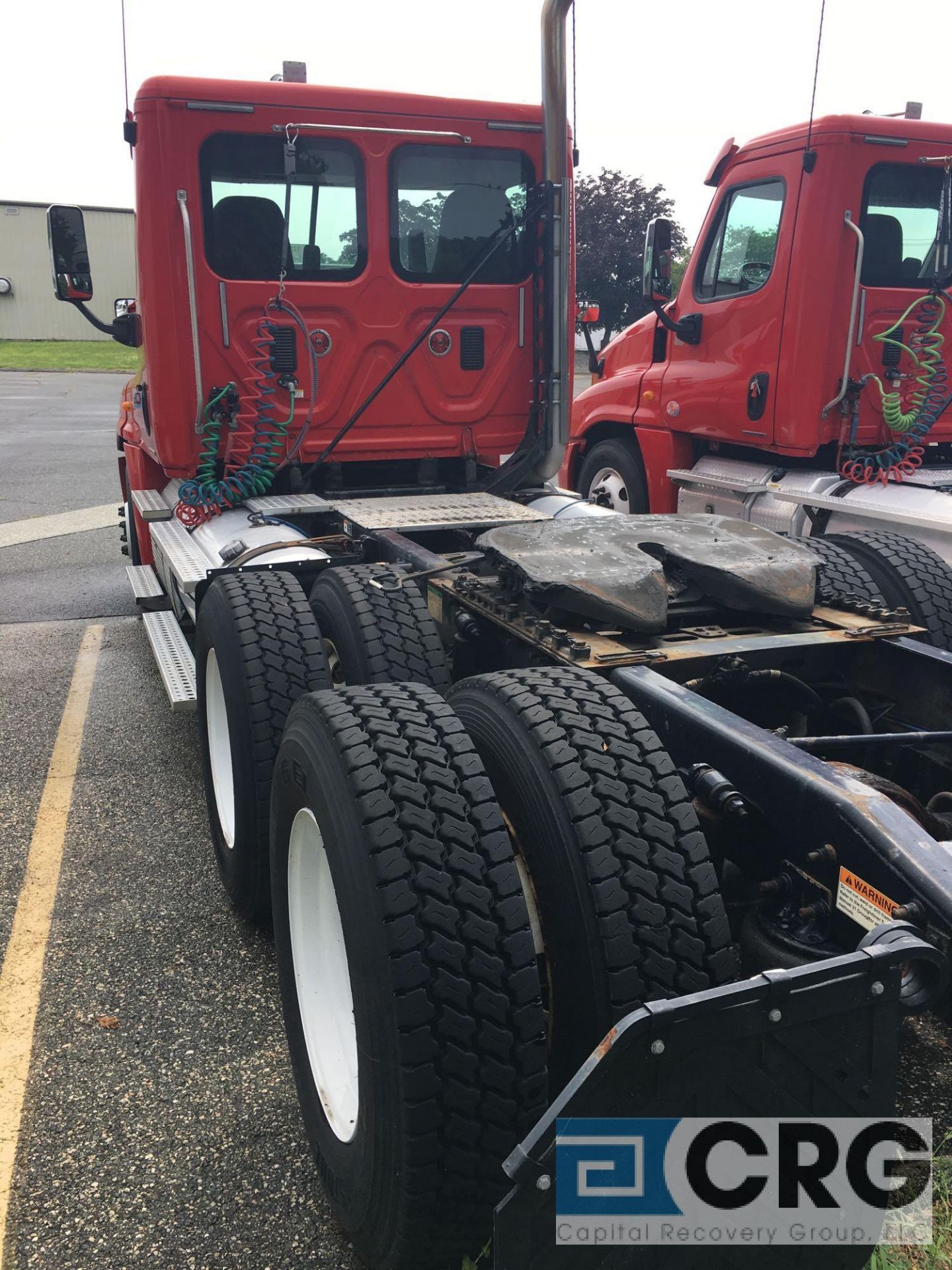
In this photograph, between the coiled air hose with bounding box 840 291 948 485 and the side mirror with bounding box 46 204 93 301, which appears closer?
the side mirror with bounding box 46 204 93 301

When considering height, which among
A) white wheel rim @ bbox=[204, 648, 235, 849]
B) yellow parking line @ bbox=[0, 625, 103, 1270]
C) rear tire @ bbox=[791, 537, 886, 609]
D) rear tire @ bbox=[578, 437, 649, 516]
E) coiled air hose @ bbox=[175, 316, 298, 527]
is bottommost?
yellow parking line @ bbox=[0, 625, 103, 1270]

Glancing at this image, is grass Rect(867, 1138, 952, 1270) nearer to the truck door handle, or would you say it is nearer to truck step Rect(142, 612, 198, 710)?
truck step Rect(142, 612, 198, 710)

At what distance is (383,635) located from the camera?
3494 mm

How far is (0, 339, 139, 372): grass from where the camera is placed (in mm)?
35031

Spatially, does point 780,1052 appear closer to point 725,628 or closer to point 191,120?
point 725,628

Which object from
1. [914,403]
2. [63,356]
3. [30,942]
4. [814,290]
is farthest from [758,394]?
[63,356]

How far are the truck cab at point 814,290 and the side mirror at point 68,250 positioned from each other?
3802 millimetres

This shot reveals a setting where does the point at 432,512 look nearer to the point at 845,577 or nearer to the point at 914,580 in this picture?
the point at 845,577

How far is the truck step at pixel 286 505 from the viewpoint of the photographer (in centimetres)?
509

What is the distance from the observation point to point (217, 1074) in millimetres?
2826

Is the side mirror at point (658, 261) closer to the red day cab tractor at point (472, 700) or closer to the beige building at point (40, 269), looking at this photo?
the red day cab tractor at point (472, 700)

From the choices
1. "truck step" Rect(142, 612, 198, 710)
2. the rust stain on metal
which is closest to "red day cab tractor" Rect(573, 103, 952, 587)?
"truck step" Rect(142, 612, 198, 710)

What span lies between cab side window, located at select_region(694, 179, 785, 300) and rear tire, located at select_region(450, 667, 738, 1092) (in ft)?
17.5

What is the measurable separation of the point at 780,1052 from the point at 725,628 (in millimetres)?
1838
